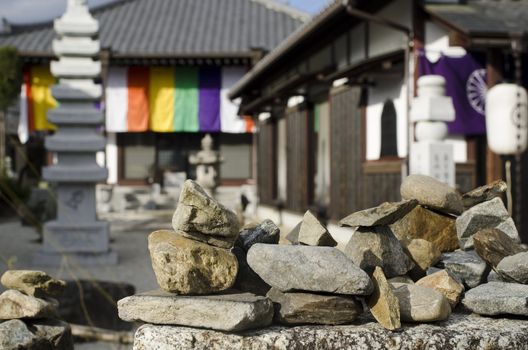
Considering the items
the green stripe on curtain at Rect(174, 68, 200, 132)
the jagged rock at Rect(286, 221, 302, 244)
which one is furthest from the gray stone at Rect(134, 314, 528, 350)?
the green stripe on curtain at Rect(174, 68, 200, 132)

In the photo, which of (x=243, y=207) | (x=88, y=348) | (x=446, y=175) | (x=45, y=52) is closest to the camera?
(x=88, y=348)

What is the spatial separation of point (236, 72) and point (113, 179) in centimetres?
473

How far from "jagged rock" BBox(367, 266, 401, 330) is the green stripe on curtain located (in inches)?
765

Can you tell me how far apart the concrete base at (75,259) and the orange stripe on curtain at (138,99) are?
10.8 m

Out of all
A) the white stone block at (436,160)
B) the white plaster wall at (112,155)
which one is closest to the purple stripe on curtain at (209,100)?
the white plaster wall at (112,155)

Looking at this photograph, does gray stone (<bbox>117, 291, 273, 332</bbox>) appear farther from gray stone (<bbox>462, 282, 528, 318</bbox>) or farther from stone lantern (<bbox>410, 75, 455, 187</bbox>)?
stone lantern (<bbox>410, 75, 455, 187</bbox>)

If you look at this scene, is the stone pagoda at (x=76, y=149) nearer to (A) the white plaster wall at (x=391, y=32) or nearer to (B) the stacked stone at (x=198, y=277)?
(A) the white plaster wall at (x=391, y=32)

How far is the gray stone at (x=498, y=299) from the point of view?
6.59 ft

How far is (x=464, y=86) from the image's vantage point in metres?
7.99

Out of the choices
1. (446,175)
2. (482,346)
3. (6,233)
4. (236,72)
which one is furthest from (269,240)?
(236,72)

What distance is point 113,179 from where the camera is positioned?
21250mm

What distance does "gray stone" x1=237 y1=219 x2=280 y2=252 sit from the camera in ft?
7.20

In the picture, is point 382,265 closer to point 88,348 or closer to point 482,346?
point 482,346

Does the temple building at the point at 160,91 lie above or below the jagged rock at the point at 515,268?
above
